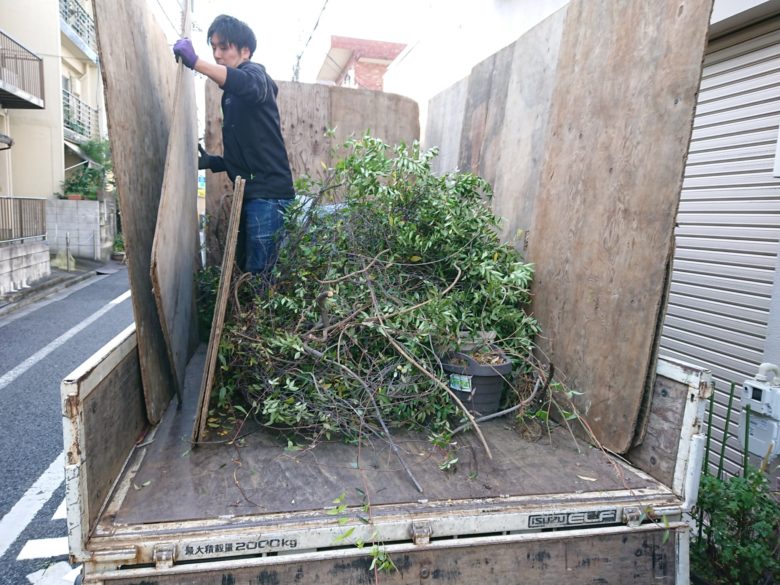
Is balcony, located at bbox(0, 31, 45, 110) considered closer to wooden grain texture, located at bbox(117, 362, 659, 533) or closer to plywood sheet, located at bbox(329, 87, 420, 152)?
plywood sheet, located at bbox(329, 87, 420, 152)

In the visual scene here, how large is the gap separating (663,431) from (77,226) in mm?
15995

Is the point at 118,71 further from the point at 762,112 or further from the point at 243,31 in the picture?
the point at 762,112

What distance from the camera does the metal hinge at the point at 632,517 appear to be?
1896 mm

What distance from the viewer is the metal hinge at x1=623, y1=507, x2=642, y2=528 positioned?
1896 mm

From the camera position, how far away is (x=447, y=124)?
5.21 metres

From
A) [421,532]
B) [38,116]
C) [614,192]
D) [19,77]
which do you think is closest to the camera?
[421,532]

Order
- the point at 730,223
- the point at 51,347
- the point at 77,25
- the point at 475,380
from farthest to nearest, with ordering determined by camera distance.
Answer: the point at 77,25, the point at 51,347, the point at 730,223, the point at 475,380

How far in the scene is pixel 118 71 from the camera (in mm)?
2449

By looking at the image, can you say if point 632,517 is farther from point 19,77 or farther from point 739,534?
point 19,77

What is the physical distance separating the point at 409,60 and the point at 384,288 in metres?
8.73

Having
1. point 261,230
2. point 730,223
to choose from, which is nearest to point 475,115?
point 730,223

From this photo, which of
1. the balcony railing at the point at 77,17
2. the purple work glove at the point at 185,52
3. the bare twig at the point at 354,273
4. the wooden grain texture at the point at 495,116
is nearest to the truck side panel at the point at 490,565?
the bare twig at the point at 354,273

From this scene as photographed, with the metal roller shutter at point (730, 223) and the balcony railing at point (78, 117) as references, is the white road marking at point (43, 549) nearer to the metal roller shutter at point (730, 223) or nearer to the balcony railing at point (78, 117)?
the metal roller shutter at point (730, 223)

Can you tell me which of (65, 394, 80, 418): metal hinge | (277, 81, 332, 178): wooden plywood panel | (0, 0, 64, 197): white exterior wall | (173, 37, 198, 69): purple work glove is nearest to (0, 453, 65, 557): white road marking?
(65, 394, 80, 418): metal hinge
